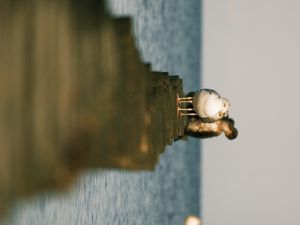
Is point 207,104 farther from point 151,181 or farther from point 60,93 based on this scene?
point 151,181

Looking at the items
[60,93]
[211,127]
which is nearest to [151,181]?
[211,127]

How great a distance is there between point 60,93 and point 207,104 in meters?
0.67

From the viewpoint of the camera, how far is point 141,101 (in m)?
0.85

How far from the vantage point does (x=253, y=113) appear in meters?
2.76

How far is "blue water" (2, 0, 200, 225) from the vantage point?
0.99 metres

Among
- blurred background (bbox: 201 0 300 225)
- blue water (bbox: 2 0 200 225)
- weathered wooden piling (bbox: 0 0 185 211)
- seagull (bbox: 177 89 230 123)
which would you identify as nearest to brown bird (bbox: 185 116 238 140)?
seagull (bbox: 177 89 230 123)

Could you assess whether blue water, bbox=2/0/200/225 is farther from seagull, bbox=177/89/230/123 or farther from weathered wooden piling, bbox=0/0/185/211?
seagull, bbox=177/89/230/123

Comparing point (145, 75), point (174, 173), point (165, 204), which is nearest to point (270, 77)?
point (174, 173)

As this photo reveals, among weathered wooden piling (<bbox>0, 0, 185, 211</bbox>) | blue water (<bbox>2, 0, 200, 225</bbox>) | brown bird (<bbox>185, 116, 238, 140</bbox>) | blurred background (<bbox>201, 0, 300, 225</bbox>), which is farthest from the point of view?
blurred background (<bbox>201, 0, 300, 225</bbox>)

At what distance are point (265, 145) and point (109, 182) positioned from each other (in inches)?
61.2

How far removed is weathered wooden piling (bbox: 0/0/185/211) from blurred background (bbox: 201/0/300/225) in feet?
6.62

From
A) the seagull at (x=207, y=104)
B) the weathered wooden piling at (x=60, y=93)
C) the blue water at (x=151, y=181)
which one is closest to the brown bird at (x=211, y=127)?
the seagull at (x=207, y=104)

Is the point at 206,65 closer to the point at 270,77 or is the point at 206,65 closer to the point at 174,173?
the point at 270,77

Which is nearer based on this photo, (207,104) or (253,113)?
(207,104)
